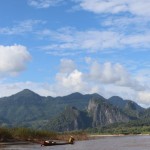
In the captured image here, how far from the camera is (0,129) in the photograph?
307 feet

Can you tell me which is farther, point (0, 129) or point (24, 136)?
point (24, 136)

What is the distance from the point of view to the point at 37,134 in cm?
11131

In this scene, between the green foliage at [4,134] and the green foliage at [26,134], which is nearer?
the green foliage at [4,134]

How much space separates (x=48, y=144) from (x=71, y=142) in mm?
11836

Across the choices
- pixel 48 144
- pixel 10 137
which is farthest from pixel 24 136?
pixel 48 144

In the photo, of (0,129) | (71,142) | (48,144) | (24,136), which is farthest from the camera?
(24,136)

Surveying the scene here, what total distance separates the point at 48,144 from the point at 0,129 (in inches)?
832

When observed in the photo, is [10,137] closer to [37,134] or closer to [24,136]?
[24,136]

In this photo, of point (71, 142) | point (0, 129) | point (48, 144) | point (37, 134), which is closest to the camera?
point (48, 144)

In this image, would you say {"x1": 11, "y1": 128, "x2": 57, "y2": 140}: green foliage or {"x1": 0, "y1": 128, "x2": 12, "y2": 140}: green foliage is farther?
{"x1": 11, "y1": 128, "x2": 57, "y2": 140}: green foliage

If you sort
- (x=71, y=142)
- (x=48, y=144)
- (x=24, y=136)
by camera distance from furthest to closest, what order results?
(x=24, y=136) → (x=71, y=142) → (x=48, y=144)

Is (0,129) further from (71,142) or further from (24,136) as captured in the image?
(71,142)

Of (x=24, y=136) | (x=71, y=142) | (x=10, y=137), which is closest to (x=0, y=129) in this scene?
(x=10, y=137)

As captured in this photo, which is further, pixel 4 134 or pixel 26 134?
pixel 26 134
